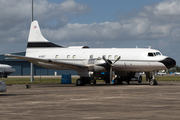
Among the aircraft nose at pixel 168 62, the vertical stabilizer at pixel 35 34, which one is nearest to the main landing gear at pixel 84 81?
the aircraft nose at pixel 168 62

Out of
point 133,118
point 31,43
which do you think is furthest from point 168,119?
point 31,43

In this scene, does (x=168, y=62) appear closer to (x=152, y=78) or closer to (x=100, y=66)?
(x=152, y=78)

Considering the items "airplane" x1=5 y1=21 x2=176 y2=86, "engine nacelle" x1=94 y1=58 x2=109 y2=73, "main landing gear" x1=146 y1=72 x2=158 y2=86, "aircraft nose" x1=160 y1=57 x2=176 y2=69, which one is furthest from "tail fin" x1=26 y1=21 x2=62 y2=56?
"aircraft nose" x1=160 y1=57 x2=176 y2=69

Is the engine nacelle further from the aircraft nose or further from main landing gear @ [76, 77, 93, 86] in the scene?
the aircraft nose

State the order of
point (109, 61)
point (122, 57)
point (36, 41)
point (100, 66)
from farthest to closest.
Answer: point (36, 41) → point (122, 57) → point (109, 61) → point (100, 66)

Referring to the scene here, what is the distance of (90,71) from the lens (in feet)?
114

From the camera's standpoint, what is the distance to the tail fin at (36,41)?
1635 inches

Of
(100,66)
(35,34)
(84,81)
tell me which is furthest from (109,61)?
(35,34)

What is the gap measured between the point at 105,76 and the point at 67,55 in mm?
5557

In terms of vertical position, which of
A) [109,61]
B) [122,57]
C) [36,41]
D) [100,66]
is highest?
[36,41]

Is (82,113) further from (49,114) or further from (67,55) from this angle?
(67,55)

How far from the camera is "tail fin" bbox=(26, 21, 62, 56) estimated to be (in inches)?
1635

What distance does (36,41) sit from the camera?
41844 millimetres

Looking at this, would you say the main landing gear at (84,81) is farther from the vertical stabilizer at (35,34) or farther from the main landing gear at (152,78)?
the vertical stabilizer at (35,34)
